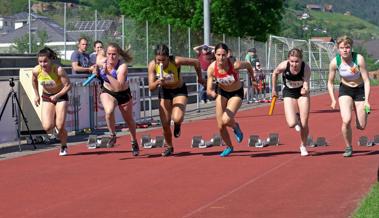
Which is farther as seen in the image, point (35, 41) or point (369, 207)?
point (35, 41)

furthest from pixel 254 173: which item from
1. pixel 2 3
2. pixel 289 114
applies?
pixel 2 3

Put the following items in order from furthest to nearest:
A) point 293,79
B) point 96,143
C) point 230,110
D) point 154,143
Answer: point 96,143, point 154,143, point 230,110, point 293,79

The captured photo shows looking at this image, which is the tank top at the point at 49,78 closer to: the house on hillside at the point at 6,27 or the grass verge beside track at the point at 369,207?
the grass verge beside track at the point at 369,207

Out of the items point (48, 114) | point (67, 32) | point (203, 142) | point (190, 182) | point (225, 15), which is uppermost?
point (225, 15)

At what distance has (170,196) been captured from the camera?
37.6 feet

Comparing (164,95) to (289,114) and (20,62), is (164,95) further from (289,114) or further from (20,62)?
(20,62)

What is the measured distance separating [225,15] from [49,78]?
2079 inches

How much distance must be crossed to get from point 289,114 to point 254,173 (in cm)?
225

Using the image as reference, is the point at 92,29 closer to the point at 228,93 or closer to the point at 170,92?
the point at 170,92

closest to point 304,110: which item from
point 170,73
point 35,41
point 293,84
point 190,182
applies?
point 293,84

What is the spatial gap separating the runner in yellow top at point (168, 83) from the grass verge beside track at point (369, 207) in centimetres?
537

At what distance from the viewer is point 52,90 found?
16.7 metres

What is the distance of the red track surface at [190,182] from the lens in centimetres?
1045

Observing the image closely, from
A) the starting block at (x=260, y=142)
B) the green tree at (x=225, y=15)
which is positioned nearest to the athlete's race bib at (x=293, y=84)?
the starting block at (x=260, y=142)
